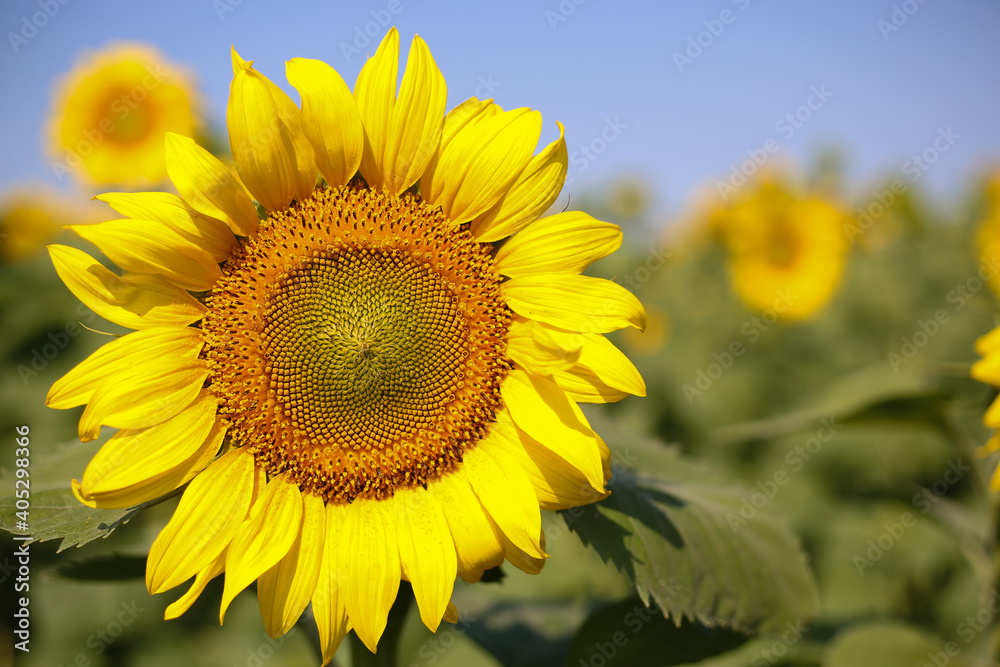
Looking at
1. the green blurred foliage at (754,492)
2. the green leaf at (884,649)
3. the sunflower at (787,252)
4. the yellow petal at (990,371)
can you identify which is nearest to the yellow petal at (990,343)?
the yellow petal at (990,371)

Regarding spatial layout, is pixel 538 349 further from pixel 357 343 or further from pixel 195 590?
pixel 195 590

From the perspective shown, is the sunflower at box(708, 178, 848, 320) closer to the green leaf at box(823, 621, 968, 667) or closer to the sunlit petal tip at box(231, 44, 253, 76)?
the green leaf at box(823, 621, 968, 667)

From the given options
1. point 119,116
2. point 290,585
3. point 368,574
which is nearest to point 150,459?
point 290,585

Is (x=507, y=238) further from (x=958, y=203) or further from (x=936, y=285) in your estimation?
(x=958, y=203)

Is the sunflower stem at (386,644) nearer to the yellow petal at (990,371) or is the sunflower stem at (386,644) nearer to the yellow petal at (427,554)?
the yellow petal at (427,554)

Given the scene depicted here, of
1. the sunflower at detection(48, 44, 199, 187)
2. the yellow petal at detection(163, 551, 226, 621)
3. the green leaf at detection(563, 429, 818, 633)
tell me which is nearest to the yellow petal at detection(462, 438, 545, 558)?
the green leaf at detection(563, 429, 818, 633)
